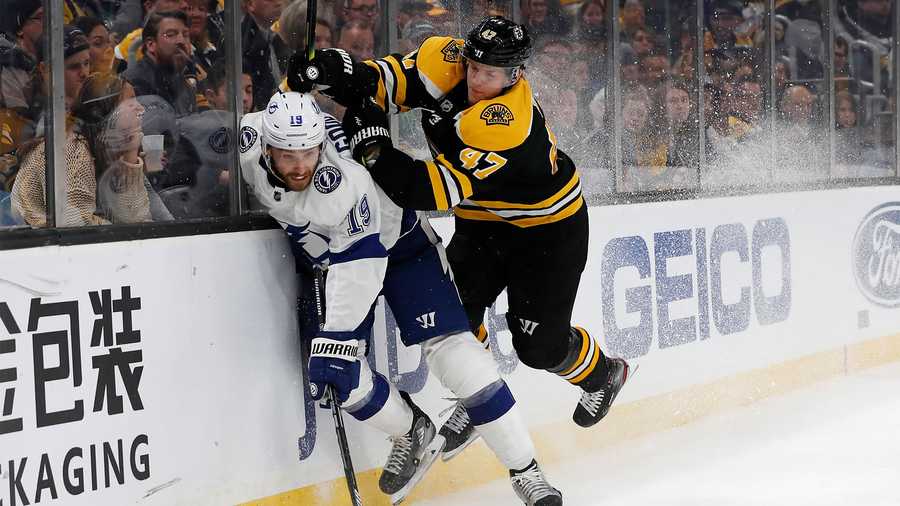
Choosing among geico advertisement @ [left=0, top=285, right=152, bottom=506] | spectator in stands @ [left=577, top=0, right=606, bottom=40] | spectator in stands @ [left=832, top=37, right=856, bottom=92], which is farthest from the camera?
spectator in stands @ [left=832, top=37, right=856, bottom=92]

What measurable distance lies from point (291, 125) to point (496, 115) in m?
0.54

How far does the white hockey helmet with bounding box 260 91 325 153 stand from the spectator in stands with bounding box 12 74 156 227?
365mm

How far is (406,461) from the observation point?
3.31 meters

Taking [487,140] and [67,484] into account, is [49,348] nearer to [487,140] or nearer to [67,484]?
[67,484]

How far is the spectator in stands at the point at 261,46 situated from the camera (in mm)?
3266

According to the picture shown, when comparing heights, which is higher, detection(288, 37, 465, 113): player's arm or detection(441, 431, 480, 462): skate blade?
detection(288, 37, 465, 113): player's arm

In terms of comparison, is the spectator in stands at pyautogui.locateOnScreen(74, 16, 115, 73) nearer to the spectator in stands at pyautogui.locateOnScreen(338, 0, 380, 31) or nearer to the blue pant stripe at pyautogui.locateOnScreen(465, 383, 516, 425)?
the spectator in stands at pyautogui.locateOnScreen(338, 0, 380, 31)

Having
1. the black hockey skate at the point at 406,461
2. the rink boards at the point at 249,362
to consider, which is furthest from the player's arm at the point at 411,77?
the black hockey skate at the point at 406,461

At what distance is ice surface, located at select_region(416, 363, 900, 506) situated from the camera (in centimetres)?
368

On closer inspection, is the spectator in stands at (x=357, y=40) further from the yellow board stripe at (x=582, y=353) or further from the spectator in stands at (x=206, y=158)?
the yellow board stripe at (x=582, y=353)

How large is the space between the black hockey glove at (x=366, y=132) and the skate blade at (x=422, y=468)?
876mm

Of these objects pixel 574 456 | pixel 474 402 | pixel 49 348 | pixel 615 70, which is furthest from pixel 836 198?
pixel 49 348

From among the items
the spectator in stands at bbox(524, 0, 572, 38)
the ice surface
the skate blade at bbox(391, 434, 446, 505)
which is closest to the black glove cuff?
the skate blade at bbox(391, 434, 446, 505)

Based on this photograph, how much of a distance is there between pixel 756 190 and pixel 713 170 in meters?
0.34
